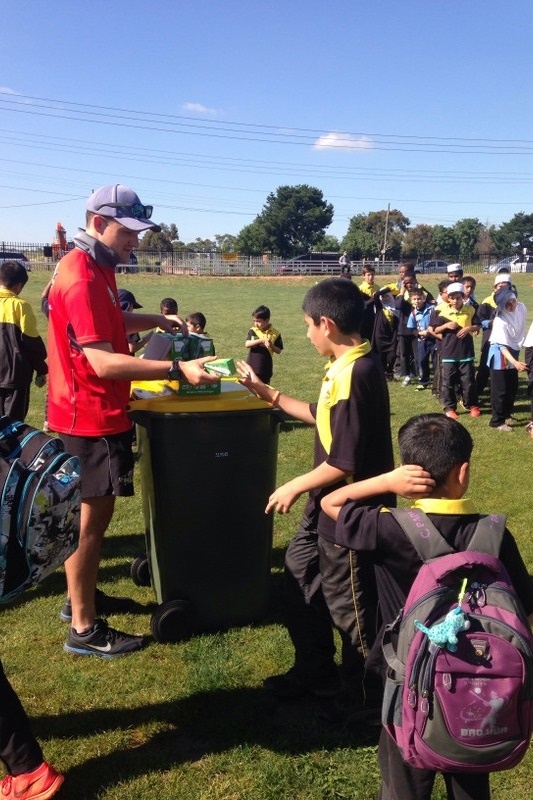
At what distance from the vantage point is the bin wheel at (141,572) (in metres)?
4.38

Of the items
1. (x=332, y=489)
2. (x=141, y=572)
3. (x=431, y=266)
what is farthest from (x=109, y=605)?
(x=431, y=266)

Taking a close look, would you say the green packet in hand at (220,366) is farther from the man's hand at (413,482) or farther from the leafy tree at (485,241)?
the leafy tree at (485,241)

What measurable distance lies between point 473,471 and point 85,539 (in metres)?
4.56

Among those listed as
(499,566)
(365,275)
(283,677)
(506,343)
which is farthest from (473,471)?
(365,275)

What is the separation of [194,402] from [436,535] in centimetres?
173

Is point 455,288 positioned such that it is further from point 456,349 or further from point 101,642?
point 101,642

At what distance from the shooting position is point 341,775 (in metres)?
2.76

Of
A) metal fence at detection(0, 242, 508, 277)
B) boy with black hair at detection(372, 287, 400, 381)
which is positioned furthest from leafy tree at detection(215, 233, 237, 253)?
boy with black hair at detection(372, 287, 400, 381)

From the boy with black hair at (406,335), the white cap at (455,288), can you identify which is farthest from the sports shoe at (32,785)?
the boy with black hair at (406,335)

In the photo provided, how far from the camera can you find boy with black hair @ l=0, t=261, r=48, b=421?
6090 millimetres

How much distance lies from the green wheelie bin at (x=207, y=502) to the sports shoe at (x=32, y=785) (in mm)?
1129

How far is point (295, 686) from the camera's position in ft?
10.5

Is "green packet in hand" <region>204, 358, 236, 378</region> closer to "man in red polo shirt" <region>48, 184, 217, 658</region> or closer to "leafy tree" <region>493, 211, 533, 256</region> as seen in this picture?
"man in red polo shirt" <region>48, 184, 217, 658</region>

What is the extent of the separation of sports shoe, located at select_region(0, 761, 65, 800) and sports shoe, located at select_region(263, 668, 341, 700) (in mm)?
1069
